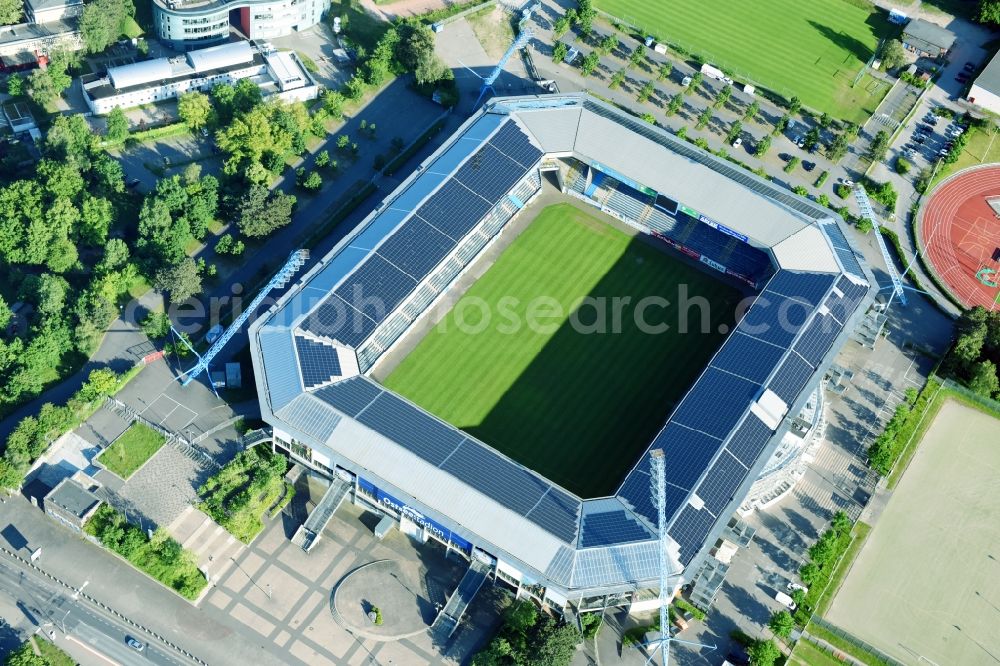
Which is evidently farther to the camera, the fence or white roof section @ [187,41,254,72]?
white roof section @ [187,41,254,72]

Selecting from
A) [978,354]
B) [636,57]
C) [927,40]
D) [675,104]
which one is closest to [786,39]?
[927,40]

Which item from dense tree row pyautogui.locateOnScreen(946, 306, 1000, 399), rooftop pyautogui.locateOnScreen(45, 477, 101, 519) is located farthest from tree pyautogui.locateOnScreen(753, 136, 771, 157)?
rooftop pyautogui.locateOnScreen(45, 477, 101, 519)

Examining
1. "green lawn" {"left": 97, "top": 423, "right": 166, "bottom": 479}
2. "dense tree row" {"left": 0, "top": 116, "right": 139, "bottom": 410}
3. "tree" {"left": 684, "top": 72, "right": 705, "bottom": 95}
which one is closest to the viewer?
"green lawn" {"left": 97, "top": 423, "right": 166, "bottom": 479}

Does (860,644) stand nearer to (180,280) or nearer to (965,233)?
(965,233)

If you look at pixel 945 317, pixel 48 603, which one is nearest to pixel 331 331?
pixel 48 603

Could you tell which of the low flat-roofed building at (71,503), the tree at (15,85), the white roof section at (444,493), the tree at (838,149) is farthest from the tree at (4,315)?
A: the tree at (838,149)

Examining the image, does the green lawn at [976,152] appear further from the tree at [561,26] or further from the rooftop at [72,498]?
the rooftop at [72,498]

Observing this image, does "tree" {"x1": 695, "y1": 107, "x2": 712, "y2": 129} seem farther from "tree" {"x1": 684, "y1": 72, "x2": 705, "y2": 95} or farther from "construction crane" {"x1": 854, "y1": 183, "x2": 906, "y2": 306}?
"construction crane" {"x1": 854, "y1": 183, "x2": 906, "y2": 306}

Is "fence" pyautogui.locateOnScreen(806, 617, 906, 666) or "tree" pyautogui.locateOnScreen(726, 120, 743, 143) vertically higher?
"tree" pyautogui.locateOnScreen(726, 120, 743, 143)
